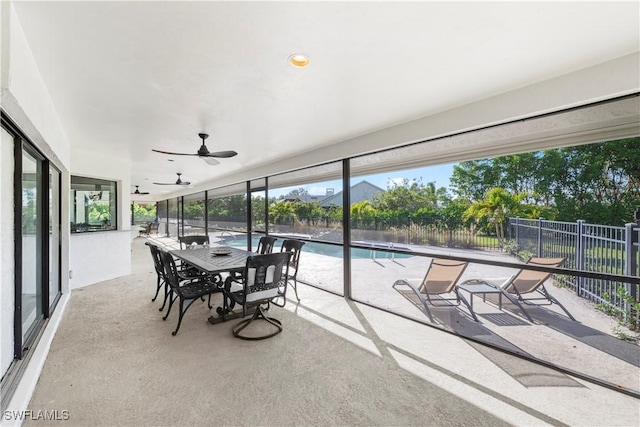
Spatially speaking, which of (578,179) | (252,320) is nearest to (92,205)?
(252,320)

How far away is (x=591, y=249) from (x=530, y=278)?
726 mm

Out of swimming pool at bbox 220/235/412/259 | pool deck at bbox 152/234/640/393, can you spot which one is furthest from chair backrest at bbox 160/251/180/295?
swimming pool at bbox 220/235/412/259

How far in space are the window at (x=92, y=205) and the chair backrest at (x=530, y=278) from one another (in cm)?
652

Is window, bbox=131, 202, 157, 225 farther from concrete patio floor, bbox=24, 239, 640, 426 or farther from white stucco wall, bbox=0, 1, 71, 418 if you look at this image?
white stucco wall, bbox=0, 1, 71, 418

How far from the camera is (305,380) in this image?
205cm

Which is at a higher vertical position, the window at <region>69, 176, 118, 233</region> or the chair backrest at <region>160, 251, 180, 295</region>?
the window at <region>69, 176, 118, 233</region>

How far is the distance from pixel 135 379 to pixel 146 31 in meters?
2.45

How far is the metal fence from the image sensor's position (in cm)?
203

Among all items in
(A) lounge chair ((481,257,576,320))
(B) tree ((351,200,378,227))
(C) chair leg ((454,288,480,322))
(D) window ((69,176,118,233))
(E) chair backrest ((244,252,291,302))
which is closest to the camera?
(E) chair backrest ((244,252,291,302))

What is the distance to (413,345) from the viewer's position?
102 inches

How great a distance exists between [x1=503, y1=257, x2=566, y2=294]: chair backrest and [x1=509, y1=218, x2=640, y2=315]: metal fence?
0.07m

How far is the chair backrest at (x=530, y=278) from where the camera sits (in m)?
2.49

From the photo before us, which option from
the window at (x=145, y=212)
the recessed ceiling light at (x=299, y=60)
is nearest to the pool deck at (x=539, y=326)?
the recessed ceiling light at (x=299, y=60)

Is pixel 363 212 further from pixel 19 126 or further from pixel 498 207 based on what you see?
pixel 19 126
